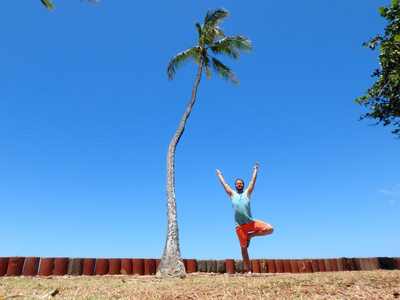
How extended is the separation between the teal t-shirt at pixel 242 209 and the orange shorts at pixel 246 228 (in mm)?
97

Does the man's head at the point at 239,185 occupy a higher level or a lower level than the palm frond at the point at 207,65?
lower

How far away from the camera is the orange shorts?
279 inches

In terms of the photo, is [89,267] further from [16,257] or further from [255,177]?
[255,177]

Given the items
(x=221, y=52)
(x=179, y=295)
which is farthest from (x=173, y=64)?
(x=179, y=295)

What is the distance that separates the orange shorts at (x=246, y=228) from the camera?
7.10 meters

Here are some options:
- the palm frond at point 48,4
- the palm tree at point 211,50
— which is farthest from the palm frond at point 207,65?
the palm frond at point 48,4

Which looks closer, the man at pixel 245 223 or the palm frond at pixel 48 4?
the man at pixel 245 223

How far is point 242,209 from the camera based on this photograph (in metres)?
7.00

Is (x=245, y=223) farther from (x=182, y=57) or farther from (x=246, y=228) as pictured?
(x=182, y=57)

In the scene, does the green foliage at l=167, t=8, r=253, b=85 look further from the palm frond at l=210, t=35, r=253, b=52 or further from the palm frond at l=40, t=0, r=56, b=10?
the palm frond at l=40, t=0, r=56, b=10

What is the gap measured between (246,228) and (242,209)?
523 mm

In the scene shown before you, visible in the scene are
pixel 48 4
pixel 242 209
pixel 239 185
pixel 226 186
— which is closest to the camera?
pixel 242 209

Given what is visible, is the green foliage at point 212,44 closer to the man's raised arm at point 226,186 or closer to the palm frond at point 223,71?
the palm frond at point 223,71

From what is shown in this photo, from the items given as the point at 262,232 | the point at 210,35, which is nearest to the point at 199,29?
the point at 210,35
